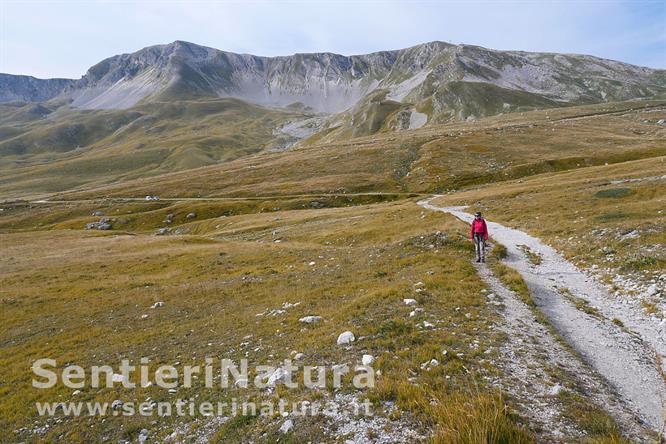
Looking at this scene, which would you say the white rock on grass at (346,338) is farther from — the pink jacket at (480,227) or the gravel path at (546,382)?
the pink jacket at (480,227)

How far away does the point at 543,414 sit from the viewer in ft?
26.2

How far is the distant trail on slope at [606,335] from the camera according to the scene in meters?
9.27

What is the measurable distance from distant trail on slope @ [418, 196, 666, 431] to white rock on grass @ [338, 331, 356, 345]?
749 cm

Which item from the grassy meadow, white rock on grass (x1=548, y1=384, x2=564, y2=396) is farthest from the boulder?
white rock on grass (x1=548, y1=384, x2=564, y2=396)

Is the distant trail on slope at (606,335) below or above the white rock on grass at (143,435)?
above

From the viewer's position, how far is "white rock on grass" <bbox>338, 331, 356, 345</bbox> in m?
12.9

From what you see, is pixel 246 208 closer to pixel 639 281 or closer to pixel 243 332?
pixel 243 332

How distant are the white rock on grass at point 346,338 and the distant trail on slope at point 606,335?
7492 millimetres

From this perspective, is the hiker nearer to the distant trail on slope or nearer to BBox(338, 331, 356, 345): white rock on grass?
the distant trail on slope

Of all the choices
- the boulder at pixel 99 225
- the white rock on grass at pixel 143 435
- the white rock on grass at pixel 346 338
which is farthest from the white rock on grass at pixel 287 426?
the boulder at pixel 99 225

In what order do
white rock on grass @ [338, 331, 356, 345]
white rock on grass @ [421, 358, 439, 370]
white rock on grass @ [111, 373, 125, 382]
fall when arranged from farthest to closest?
white rock on grass @ [111, 373, 125, 382] → white rock on grass @ [338, 331, 356, 345] → white rock on grass @ [421, 358, 439, 370]

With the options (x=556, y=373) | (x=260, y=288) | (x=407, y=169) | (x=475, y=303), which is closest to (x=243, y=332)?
(x=260, y=288)

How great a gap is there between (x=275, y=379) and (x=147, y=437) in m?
3.96

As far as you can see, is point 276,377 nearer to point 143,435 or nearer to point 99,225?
point 143,435
